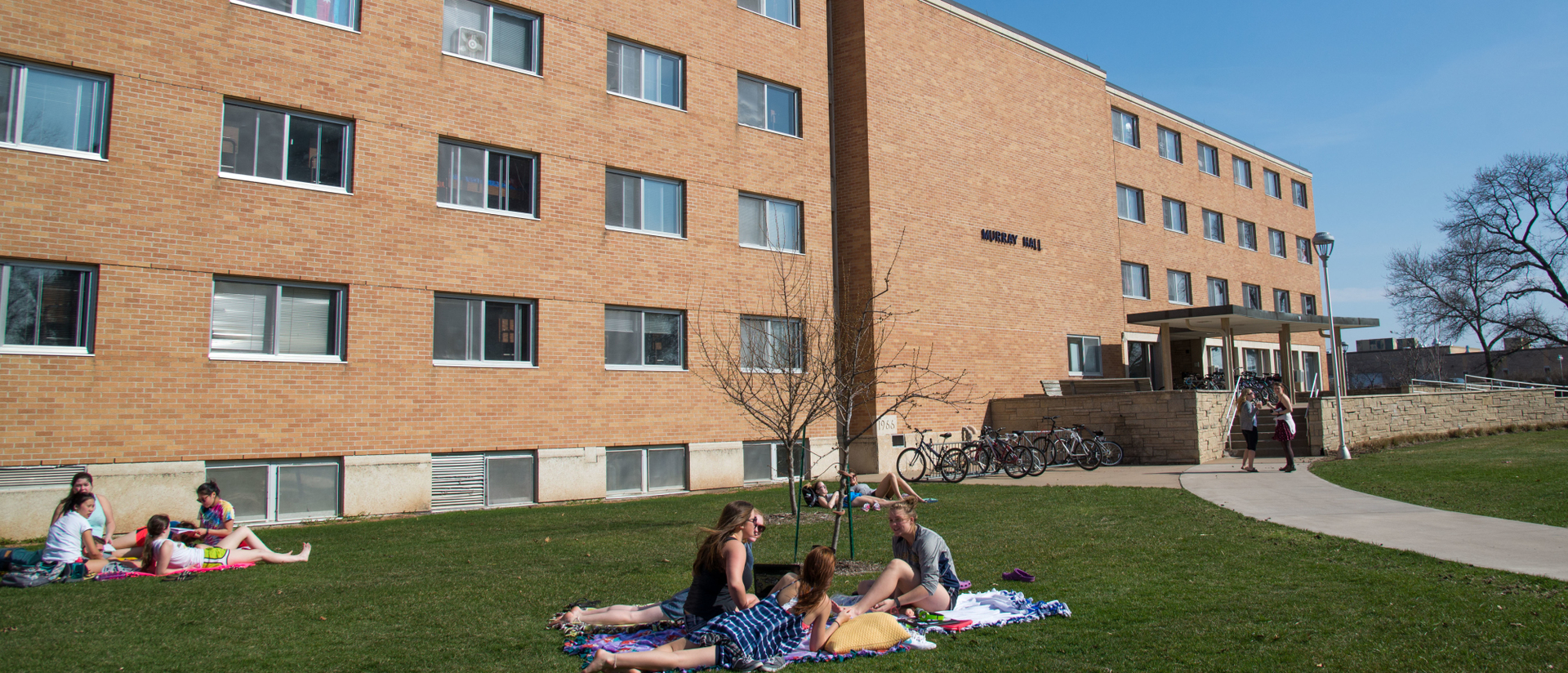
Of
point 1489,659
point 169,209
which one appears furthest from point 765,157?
point 1489,659

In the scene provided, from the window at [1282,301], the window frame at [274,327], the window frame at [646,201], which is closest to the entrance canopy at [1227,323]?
the window at [1282,301]

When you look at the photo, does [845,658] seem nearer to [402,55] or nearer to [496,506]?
[496,506]

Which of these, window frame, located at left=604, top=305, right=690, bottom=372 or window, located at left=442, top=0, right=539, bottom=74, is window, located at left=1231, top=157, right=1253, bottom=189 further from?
window, located at left=442, top=0, right=539, bottom=74

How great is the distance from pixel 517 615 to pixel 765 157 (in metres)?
15.8

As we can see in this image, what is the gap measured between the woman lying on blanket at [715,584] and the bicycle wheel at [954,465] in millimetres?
13749

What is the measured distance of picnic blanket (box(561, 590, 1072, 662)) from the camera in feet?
20.5

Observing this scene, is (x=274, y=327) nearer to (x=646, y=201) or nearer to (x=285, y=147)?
(x=285, y=147)

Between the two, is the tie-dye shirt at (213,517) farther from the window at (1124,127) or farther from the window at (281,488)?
the window at (1124,127)

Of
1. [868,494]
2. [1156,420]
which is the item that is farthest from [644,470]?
[1156,420]

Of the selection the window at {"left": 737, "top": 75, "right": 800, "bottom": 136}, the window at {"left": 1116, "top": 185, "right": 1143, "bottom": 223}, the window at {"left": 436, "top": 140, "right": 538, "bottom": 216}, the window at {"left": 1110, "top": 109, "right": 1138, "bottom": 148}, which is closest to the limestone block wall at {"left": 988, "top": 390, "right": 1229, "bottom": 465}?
the window at {"left": 737, "top": 75, "right": 800, "bottom": 136}

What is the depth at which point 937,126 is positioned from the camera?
25.1m

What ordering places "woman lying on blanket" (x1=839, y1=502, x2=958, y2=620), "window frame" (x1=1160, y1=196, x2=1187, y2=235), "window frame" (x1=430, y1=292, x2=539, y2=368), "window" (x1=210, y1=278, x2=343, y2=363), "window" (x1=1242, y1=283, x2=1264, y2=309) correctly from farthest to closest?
"window" (x1=1242, y1=283, x2=1264, y2=309) < "window frame" (x1=1160, y1=196, x2=1187, y2=235) < "window frame" (x1=430, y1=292, x2=539, y2=368) < "window" (x1=210, y1=278, x2=343, y2=363) < "woman lying on blanket" (x1=839, y1=502, x2=958, y2=620)

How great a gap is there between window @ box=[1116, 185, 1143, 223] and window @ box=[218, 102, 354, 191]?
995 inches

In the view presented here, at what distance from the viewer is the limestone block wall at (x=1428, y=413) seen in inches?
874
